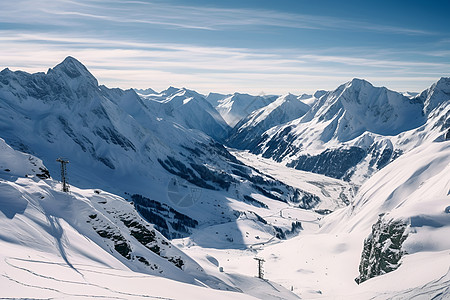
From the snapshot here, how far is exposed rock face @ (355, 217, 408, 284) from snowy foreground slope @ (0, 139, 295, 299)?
17528 mm

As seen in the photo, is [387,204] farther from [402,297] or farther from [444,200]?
[402,297]

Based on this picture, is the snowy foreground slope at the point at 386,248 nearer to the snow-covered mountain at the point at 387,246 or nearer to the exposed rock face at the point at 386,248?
the snow-covered mountain at the point at 387,246

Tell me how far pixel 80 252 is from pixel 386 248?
177 feet

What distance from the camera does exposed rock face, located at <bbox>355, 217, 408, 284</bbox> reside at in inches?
2596

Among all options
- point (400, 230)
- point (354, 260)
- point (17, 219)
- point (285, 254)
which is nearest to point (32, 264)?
point (17, 219)

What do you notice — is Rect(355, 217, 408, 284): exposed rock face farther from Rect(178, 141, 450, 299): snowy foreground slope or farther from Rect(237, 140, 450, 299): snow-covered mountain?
Rect(178, 141, 450, 299): snowy foreground slope

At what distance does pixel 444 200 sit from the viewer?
76.1m

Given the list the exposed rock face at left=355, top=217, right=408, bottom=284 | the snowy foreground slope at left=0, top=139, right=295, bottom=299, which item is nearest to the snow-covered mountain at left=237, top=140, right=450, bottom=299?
the exposed rock face at left=355, top=217, right=408, bottom=284

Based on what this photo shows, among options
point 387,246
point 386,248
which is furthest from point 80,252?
point 387,246

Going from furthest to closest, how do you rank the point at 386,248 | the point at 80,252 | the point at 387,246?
the point at 387,246 → the point at 386,248 → the point at 80,252

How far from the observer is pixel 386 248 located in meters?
68.2

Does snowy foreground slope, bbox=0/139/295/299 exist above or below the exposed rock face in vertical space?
below

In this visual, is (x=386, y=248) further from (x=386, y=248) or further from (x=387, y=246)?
(x=387, y=246)

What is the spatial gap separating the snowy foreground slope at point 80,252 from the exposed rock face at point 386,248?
17528 millimetres
